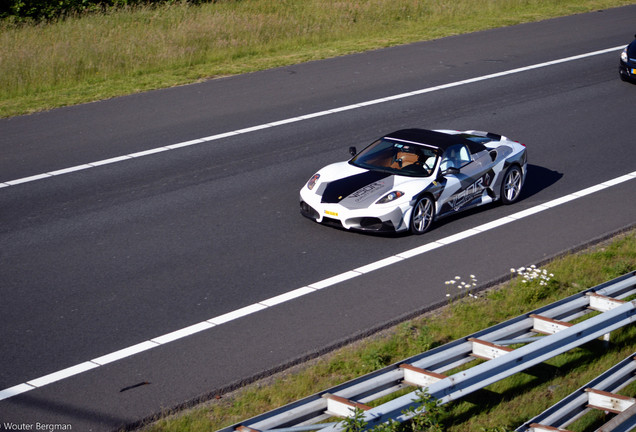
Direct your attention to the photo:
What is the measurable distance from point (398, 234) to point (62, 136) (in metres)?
8.01

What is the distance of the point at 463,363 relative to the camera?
781 centimetres

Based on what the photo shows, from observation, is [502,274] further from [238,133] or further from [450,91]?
[450,91]

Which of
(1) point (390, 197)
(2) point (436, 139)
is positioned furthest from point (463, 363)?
(2) point (436, 139)

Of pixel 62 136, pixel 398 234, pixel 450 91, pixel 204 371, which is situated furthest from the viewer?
pixel 450 91

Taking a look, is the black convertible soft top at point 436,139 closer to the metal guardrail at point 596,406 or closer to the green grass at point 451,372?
the green grass at point 451,372

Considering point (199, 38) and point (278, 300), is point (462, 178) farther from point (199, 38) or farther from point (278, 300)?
point (199, 38)

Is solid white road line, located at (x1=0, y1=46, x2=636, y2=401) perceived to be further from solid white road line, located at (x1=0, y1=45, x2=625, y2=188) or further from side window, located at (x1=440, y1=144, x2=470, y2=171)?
side window, located at (x1=440, y1=144, x2=470, y2=171)

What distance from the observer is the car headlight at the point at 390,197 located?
1177cm

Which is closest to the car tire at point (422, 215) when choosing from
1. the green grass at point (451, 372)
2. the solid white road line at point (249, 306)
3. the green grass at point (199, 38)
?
the solid white road line at point (249, 306)

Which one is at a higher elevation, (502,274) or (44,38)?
(44,38)

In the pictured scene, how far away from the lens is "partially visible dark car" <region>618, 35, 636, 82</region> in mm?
21031

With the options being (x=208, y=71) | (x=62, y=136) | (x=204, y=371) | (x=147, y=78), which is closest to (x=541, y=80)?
(x=208, y=71)

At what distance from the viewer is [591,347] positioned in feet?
29.7

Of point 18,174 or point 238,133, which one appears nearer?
point 18,174
